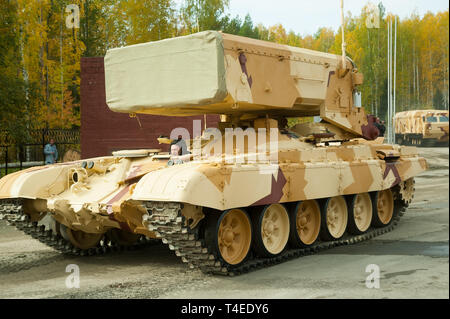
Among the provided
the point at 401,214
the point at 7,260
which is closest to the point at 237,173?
the point at 7,260

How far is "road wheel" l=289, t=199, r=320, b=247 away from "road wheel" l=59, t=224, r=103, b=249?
3.39 meters

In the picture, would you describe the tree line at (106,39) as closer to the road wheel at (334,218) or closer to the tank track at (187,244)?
the road wheel at (334,218)

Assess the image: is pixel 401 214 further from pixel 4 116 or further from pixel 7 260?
pixel 4 116

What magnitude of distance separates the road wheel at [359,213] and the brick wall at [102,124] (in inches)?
378

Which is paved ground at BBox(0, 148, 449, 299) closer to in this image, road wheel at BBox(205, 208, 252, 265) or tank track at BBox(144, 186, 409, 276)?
tank track at BBox(144, 186, 409, 276)

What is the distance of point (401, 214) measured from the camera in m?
13.4

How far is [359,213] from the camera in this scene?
12008 millimetres

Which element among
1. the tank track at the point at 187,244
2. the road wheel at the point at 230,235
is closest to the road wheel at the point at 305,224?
the tank track at the point at 187,244

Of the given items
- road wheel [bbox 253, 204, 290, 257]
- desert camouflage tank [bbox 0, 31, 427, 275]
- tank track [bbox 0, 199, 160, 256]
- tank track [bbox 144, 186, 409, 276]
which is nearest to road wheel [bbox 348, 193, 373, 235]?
desert camouflage tank [bbox 0, 31, 427, 275]

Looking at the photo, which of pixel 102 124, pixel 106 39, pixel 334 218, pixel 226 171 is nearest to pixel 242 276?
pixel 226 171

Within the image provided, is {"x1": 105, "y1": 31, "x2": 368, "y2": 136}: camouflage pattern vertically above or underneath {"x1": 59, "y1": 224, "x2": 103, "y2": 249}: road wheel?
above

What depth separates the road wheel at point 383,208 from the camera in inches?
488

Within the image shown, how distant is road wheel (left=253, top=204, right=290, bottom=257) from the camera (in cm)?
917

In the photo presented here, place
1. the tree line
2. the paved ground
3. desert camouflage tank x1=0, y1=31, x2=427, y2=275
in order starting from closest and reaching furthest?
the paved ground < desert camouflage tank x1=0, y1=31, x2=427, y2=275 < the tree line
